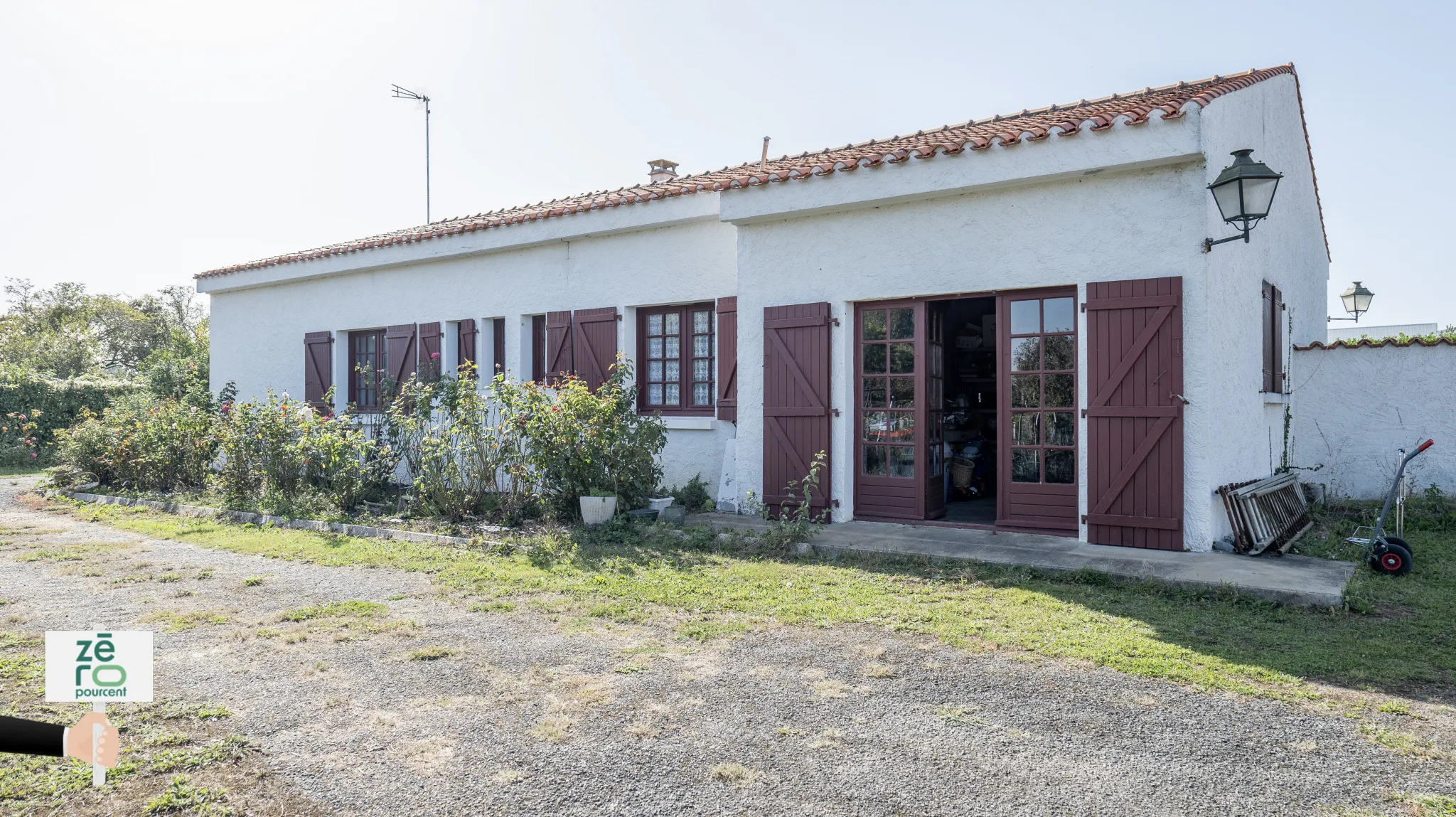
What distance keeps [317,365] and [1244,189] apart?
1239cm

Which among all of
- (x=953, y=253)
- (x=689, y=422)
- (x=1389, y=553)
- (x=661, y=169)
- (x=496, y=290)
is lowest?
(x=1389, y=553)

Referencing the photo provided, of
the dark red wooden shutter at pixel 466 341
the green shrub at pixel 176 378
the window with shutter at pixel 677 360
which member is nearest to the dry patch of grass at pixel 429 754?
the window with shutter at pixel 677 360

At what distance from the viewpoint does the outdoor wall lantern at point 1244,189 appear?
21.0 feet

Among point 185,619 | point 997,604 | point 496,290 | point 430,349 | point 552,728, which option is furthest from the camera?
point 430,349

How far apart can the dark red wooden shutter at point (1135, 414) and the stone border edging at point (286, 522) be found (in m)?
5.38

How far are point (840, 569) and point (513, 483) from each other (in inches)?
141

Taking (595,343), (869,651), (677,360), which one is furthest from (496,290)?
(869,651)

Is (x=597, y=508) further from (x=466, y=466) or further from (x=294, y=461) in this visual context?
(x=294, y=461)

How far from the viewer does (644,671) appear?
4.29 m

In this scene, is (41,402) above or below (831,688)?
above

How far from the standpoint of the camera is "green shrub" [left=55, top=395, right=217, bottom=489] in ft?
37.0

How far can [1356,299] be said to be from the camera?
13875 millimetres

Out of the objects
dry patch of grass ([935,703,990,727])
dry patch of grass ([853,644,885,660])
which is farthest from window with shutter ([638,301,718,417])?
dry patch of grass ([935,703,990,727])

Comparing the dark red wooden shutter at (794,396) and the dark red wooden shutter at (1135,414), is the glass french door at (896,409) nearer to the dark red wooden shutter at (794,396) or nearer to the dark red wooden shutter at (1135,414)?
the dark red wooden shutter at (794,396)
